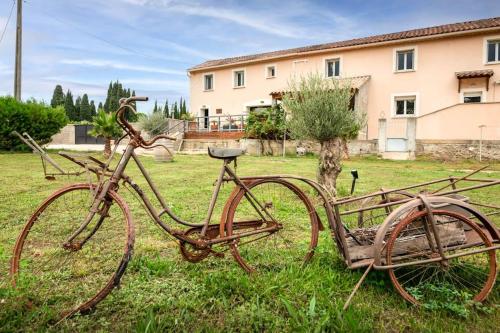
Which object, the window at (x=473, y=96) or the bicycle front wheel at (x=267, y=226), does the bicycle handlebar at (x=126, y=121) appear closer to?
the bicycle front wheel at (x=267, y=226)

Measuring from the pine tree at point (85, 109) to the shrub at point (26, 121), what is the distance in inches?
1281

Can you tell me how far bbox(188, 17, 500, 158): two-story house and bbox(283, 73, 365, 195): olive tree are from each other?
7982mm

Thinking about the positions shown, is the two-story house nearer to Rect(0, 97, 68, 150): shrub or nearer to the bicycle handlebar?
Rect(0, 97, 68, 150): shrub

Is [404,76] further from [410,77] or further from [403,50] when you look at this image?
[403,50]

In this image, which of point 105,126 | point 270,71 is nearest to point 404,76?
point 270,71

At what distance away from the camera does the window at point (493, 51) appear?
1923cm

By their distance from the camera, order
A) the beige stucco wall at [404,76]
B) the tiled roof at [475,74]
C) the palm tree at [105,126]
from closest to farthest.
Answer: the palm tree at [105,126] → the tiled roof at [475,74] → the beige stucco wall at [404,76]

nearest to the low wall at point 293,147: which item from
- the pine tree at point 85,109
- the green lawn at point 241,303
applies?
the green lawn at point 241,303

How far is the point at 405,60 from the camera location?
70.9 ft

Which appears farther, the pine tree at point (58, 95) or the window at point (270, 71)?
the pine tree at point (58, 95)

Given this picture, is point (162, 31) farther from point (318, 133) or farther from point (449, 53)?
point (449, 53)

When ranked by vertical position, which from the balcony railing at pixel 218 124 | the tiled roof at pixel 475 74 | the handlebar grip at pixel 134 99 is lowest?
the handlebar grip at pixel 134 99

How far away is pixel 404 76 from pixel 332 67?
474 cm

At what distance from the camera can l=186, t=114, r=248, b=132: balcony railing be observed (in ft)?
77.2
